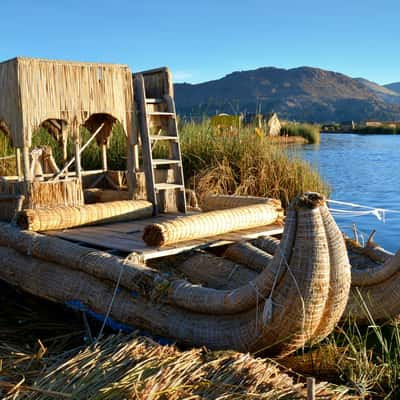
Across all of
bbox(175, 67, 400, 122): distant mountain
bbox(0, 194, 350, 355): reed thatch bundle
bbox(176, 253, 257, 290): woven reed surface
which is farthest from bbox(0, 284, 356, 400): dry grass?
bbox(175, 67, 400, 122): distant mountain

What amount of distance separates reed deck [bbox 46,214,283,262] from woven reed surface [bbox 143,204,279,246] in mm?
65

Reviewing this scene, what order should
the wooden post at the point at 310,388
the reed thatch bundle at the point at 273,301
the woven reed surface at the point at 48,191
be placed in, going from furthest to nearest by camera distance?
the woven reed surface at the point at 48,191 → the reed thatch bundle at the point at 273,301 → the wooden post at the point at 310,388

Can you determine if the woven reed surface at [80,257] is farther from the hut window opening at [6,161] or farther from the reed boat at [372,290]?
the hut window opening at [6,161]

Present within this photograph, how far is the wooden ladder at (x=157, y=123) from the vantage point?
24.7ft

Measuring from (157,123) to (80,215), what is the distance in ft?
6.73

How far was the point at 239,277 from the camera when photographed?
17.6 ft

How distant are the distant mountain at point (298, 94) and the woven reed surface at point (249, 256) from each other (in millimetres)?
107540

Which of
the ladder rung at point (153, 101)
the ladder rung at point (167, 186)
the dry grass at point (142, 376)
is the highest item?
the ladder rung at point (153, 101)

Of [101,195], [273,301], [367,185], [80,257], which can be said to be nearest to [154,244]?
[80,257]

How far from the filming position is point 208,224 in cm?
596

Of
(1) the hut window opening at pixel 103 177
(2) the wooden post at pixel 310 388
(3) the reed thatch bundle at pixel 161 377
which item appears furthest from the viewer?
(1) the hut window opening at pixel 103 177

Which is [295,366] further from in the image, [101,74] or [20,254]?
[101,74]

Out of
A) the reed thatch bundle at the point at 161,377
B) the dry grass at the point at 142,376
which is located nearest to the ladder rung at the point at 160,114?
the dry grass at the point at 142,376

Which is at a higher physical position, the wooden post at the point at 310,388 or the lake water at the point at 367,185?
the wooden post at the point at 310,388
